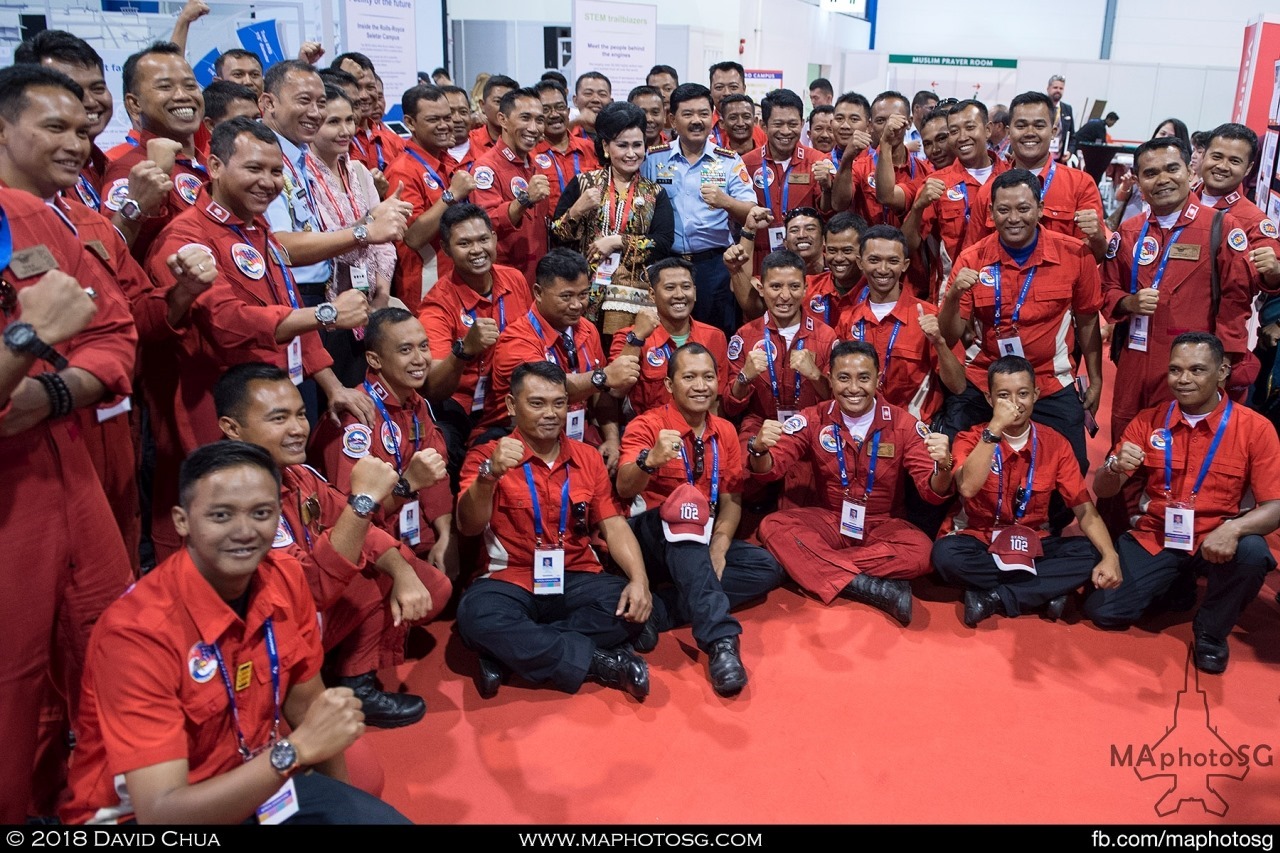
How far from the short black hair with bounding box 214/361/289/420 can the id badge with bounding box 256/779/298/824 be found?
124 cm

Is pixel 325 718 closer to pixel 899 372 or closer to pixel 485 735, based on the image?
pixel 485 735

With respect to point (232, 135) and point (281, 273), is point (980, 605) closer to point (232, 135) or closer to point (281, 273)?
point (281, 273)

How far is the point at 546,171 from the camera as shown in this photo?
5.38 m

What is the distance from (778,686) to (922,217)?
3.14m

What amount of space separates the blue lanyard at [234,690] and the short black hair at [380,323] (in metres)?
1.63

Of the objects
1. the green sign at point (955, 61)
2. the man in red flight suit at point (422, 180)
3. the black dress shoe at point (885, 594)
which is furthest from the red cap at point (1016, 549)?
the green sign at point (955, 61)

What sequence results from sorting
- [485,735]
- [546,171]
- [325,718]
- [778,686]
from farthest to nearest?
[546,171], [778,686], [485,735], [325,718]

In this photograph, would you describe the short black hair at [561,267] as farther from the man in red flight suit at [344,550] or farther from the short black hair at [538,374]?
the man in red flight suit at [344,550]

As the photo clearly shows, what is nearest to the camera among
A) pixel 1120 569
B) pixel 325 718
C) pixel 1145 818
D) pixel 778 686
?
pixel 325 718

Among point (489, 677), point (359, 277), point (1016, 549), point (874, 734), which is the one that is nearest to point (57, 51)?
point (359, 277)

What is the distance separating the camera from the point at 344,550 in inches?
110

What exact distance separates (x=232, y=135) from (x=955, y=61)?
14831 millimetres

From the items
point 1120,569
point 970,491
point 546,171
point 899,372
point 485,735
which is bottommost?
point 485,735

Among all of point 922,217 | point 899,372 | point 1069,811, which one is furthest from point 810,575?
point 922,217
